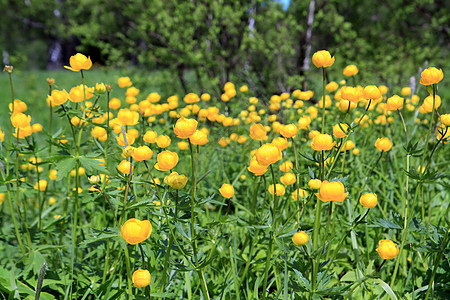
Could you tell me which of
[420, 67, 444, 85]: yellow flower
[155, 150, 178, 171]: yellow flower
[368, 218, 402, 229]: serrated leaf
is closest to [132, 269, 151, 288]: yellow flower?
[155, 150, 178, 171]: yellow flower

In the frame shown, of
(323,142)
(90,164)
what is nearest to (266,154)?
(323,142)

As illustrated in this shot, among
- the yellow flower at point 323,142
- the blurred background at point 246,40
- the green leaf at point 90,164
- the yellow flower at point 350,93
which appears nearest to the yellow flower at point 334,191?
the yellow flower at point 323,142

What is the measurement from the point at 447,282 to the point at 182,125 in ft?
3.53

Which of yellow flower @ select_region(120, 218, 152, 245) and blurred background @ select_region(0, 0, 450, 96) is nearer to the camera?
yellow flower @ select_region(120, 218, 152, 245)

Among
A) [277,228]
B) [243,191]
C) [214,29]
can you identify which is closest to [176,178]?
[277,228]

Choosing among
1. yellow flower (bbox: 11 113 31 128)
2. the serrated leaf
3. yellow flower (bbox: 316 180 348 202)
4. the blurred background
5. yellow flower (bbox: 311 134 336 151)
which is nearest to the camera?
yellow flower (bbox: 316 180 348 202)

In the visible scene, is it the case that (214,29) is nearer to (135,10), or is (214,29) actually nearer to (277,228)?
(135,10)

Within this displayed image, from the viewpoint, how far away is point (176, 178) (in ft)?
2.64

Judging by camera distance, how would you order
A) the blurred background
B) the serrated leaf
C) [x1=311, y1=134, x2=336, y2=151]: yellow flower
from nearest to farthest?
1. [x1=311, y1=134, x2=336, y2=151]: yellow flower
2. the serrated leaf
3. the blurred background

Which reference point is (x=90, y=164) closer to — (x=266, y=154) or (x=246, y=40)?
(x=266, y=154)

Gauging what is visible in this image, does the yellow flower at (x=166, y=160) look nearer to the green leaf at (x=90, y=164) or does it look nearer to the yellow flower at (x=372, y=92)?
the green leaf at (x=90, y=164)

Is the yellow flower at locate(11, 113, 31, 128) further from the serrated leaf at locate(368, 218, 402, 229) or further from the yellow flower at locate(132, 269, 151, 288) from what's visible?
the serrated leaf at locate(368, 218, 402, 229)

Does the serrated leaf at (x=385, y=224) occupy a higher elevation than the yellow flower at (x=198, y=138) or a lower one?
lower

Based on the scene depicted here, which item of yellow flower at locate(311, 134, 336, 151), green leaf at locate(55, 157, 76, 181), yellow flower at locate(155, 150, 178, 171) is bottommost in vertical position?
green leaf at locate(55, 157, 76, 181)
